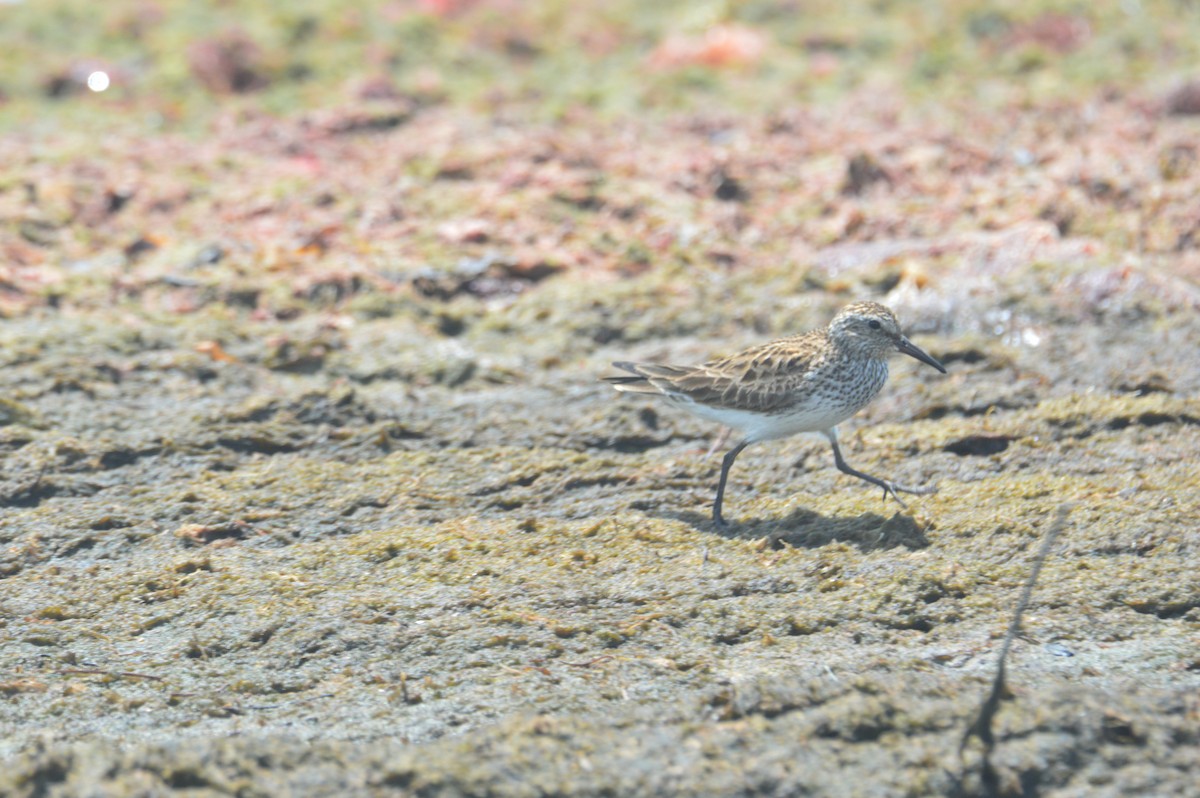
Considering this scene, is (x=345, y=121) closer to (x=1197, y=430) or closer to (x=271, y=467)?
(x=271, y=467)

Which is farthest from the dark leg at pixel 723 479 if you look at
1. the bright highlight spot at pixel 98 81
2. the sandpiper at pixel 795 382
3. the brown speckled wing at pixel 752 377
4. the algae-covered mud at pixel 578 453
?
the bright highlight spot at pixel 98 81

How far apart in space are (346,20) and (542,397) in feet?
30.8

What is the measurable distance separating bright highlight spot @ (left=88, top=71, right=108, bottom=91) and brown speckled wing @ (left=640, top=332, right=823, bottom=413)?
9653 mm

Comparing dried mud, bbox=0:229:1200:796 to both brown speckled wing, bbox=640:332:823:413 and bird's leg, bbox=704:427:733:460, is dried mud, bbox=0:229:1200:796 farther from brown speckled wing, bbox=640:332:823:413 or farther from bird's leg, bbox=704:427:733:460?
brown speckled wing, bbox=640:332:823:413

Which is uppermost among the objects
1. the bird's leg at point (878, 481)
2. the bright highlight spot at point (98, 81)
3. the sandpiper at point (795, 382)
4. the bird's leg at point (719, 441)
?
the bright highlight spot at point (98, 81)

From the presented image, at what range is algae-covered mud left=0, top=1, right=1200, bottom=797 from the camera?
17.3ft

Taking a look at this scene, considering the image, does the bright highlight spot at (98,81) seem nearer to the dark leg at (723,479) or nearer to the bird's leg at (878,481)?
the dark leg at (723,479)

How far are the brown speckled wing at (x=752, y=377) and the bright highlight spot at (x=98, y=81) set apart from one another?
9.65 m

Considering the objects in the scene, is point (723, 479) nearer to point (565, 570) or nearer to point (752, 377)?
point (752, 377)

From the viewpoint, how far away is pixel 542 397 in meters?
9.17

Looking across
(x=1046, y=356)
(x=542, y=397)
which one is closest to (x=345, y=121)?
(x=542, y=397)

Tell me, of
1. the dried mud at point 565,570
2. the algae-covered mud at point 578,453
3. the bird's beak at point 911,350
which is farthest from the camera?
the bird's beak at point 911,350

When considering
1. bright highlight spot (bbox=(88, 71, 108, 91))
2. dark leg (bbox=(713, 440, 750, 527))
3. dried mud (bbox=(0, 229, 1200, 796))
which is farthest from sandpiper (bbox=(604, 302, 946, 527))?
bright highlight spot (bbox=(88, 71, 108, 91))

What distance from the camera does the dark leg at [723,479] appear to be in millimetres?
7324
